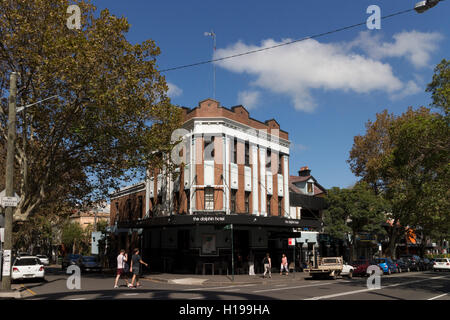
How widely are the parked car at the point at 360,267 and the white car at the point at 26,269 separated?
2109 centimetres

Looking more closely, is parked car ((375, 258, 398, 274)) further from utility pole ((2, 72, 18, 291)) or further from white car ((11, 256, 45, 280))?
utility pole ((2, 72, 18, 291))

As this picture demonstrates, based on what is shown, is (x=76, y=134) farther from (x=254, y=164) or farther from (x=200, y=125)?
(x=254, y=164)

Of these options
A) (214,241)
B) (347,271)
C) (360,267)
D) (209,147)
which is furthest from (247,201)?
(360,267)

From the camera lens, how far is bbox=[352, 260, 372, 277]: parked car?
29803mm

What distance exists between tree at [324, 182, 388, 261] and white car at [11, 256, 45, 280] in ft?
82.1

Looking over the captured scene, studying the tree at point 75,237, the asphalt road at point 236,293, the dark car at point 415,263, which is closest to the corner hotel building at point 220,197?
the asphalt road at point 236,293

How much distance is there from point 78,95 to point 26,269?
9.98m

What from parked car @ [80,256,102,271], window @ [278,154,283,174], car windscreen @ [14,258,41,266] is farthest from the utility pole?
window @ [278,154,283,174]

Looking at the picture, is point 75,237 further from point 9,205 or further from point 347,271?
point 9,205

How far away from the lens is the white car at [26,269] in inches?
870

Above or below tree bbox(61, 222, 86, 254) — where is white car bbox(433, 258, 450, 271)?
below

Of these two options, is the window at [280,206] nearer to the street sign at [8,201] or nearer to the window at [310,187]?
the window at [310,187]

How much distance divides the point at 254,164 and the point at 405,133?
14.0 meters

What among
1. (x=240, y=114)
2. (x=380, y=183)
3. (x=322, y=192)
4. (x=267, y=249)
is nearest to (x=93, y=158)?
(x=240, y=114)
